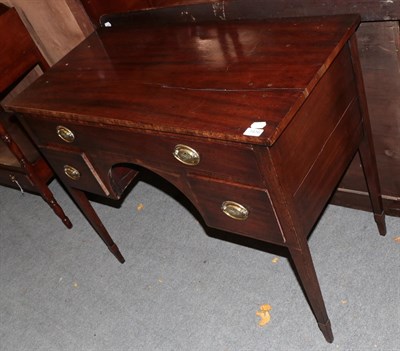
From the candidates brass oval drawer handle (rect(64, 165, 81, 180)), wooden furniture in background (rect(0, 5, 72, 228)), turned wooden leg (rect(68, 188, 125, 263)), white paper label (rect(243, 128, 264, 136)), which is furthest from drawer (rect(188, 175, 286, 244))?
wooden furniture in background (rect(0, 5, 72, 228))

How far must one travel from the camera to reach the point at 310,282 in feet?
4.91

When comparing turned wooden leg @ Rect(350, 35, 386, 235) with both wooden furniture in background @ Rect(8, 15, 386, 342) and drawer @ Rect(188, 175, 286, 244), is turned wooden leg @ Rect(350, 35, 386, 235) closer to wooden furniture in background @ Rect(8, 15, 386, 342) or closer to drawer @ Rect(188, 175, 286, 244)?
wooden furniture in background @ Rect(8, 15, 386, 342)

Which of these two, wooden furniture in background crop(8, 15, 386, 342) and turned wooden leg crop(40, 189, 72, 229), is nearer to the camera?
wooden furniture in background crop(8, 15, 386, 342)

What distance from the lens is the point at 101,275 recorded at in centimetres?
233

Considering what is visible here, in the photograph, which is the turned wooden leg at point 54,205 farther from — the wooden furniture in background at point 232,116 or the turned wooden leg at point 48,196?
the wooden furniture in background at point 232,116

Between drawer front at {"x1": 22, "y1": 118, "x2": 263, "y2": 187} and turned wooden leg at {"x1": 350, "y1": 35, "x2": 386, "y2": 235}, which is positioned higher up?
drawer front at {"x1": 22, "y1": 118, "x2": 263, "y2": 187}

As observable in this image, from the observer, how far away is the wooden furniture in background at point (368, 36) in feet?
4.71

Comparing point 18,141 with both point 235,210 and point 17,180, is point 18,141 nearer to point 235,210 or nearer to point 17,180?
point 17,180

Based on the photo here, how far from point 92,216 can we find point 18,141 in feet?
2.86

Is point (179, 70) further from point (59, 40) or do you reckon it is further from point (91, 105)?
point (59, 40)

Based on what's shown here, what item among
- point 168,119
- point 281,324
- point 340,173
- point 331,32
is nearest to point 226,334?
point 281,324

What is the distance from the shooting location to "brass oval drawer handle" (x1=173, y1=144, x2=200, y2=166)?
4.32ft

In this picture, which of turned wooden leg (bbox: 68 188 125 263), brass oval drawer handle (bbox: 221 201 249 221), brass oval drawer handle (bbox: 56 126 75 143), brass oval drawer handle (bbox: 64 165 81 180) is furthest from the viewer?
turned wooden leg (bbox: 68 188 125 263)

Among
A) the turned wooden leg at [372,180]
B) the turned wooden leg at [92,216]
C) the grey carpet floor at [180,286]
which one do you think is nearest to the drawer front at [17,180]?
the grey carpet floor at [180,286]
